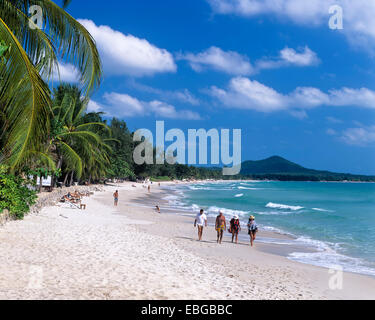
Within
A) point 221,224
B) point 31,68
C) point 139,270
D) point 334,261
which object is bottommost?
point 334,261

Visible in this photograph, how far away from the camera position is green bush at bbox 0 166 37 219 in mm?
10875

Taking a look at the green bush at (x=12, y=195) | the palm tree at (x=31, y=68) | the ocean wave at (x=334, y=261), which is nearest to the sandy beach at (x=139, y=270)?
the green bush at (x=12, y=195)

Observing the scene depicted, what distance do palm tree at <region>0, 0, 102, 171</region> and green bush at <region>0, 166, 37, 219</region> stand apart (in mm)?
5889

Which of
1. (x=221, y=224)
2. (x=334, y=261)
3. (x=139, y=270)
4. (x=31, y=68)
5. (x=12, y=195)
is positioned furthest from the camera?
(x=221, y=224)

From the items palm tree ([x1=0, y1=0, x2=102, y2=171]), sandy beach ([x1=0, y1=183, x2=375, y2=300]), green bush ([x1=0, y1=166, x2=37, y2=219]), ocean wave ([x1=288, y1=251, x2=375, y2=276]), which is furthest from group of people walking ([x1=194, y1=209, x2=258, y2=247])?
palm tree ([x1=0, y1=0, x2=102, y2=171])

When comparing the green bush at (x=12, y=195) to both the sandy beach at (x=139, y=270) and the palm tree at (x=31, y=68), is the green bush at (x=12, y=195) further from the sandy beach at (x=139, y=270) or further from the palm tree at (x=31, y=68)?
the palm tree at (x=31, y=68)

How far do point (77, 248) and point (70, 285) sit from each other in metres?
3.38

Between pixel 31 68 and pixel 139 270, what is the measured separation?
16.7 feet

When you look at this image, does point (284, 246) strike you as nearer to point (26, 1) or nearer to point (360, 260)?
point (360, 260)

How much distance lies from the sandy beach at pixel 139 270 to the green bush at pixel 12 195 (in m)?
0.49

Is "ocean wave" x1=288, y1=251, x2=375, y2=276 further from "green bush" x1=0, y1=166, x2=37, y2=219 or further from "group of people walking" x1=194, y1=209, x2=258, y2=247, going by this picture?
"green bush" x1=0, y1=166, x2=37, y2=219

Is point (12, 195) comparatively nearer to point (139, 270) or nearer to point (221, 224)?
point (139, 270)

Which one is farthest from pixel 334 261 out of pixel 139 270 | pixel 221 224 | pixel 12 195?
pixel 12 195

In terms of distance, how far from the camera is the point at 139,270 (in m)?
7.55
